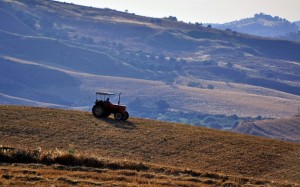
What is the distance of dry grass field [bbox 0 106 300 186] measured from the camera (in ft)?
94.8

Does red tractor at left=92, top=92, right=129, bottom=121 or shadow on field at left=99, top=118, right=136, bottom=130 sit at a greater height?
red tractor at left=92, top=92, right=129, bottom=121

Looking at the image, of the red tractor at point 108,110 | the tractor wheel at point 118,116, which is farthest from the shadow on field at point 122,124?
the red tractor at point 108,110

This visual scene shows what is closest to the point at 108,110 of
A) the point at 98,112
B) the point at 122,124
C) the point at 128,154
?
the point at 98,112

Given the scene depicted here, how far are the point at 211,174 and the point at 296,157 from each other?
9562 millimetres

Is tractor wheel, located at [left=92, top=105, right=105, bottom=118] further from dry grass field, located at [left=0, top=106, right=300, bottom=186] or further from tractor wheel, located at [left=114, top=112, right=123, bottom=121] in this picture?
tractor wheel, located at [left=114, top=112, right=123, bottom=121]

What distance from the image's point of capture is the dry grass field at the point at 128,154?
28906 mm

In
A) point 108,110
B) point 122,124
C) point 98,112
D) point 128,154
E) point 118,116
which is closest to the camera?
point 128,154

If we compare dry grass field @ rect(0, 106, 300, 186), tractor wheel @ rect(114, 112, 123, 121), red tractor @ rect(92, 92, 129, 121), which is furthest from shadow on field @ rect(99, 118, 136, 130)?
red tractor @ rect(92, 92, 129, 121)

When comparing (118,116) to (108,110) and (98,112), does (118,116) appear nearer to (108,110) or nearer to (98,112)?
(108,110)

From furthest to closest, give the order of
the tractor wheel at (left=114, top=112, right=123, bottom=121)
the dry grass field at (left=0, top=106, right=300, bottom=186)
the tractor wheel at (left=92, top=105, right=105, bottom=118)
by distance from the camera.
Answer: the tractor wheel at (left=114, top=112, right=123, bottom=121), the tractor wheel at (left=92, top=105, right=105, bottom=118), the dry grass field at (left=0, top=106, right=300, bottom=186)

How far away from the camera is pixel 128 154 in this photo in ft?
119

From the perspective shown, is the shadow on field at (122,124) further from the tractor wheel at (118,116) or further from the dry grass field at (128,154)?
the tractor wheel at (118,116)

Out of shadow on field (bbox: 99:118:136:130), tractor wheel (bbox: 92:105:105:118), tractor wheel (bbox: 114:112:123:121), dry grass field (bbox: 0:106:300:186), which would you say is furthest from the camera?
tractor wheel (bbox: 114:112:123:121)

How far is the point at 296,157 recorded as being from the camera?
130ft
